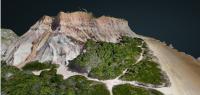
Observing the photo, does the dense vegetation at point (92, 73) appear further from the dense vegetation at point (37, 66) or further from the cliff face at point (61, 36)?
the cliff face at point (61, 36)

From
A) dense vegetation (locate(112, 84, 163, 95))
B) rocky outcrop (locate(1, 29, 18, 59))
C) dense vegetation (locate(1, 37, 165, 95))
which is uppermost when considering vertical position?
rocky outcrop (locate(1, 29, 18, 59))

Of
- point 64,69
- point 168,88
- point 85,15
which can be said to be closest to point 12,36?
point 85,15

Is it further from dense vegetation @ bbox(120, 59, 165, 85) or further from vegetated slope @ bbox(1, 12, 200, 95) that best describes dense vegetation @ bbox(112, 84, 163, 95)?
dense vegetation @ bbox(120, 59, 165, 85)

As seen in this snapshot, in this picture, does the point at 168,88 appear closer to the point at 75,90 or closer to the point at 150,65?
the point at 150,65

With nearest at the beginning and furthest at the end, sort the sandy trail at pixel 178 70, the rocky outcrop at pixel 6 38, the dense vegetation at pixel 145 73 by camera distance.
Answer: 1. the sandy trail at pixel 178 70
2. the dense vegetation at pixel 145 73
3. the rocky outcrop at pixel 6 38

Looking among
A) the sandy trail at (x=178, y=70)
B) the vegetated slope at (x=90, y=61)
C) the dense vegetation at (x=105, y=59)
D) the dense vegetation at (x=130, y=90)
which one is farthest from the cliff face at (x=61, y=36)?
the dense vegetation at (x=130, y=90)

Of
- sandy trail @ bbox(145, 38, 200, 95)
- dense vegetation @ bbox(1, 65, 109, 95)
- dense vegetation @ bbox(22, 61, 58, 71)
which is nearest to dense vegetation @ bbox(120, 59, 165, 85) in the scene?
sandy trail @ bbox(145, 38, 200, 95)
